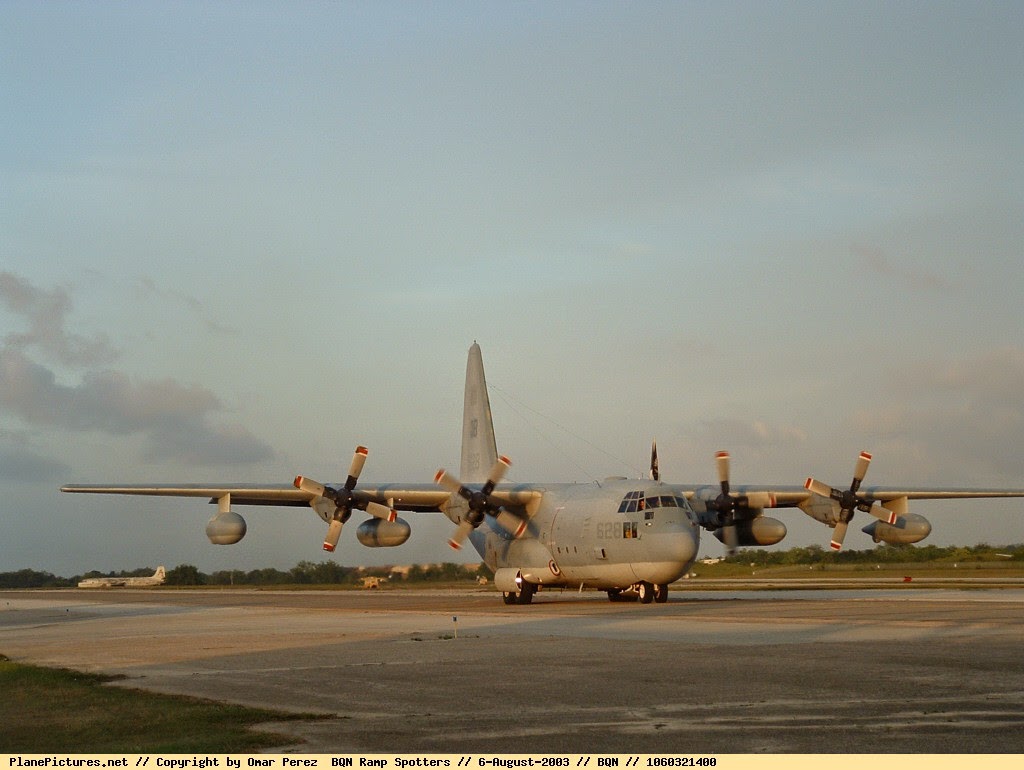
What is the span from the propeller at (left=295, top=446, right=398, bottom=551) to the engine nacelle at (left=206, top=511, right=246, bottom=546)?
7.97ft

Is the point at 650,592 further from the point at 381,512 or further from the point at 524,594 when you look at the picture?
the point at 381,512

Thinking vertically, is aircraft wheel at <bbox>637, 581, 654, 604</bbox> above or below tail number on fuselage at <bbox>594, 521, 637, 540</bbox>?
below

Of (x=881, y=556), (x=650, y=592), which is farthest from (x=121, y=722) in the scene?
(x=881, y=556)

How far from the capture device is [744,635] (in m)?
22.3

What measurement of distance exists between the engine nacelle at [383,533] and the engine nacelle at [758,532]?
11.5 meters

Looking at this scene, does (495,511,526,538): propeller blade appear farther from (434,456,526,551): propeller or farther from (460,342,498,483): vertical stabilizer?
(460,342,498,483): vertical stabilizer

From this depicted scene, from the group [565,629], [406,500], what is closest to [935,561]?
[406,500]

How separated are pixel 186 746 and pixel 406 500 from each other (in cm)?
3256

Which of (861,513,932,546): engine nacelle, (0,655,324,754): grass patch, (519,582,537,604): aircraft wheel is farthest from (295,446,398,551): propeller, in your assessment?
(0,655,324,754): grass patch

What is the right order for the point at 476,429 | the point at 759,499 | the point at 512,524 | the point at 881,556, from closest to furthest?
the point at 512,524
the point at 759,499
the point at 476,429
the point at 881,556

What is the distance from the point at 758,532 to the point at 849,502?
343 centimetres

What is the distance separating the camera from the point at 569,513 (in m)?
39.4

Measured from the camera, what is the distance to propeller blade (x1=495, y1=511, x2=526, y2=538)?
4194cm

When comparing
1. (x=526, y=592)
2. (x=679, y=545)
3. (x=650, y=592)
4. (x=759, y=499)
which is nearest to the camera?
(x=679, y=545)
